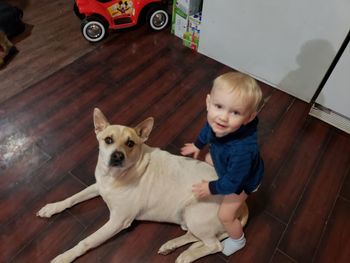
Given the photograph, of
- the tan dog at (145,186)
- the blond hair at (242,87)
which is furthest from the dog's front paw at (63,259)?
the blond hair at (242,87)

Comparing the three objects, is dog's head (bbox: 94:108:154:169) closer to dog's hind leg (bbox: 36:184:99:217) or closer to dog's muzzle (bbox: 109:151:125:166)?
dog's muzzle (bbox: 109:151:125:166)

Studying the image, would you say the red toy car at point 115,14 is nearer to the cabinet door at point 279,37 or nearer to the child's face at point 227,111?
the cabinet door at point 279,37

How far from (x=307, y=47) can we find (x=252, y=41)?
381 millimetres

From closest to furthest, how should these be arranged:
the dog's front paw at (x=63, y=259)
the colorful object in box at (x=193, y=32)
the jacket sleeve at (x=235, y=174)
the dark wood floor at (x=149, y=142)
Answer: the jacket sleeve at (x=235, y=174) → the dog's front paw at (x=63, y=259) → the dark wood floor at (x=149, y=142) → the colorful object in box at (x=193, y=32)

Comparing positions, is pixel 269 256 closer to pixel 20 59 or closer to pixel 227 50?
pixel 227 50

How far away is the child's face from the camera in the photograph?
984 millimetres

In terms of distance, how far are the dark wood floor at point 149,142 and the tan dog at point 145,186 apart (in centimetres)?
17

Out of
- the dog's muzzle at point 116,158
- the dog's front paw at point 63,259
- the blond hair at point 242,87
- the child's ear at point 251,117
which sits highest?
the blond hair at point 242,87

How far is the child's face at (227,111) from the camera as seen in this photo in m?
0.98

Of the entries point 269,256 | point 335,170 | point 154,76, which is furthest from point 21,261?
point 335,170

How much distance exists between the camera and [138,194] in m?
1.29

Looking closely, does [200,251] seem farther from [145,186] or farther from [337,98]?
[337,98]

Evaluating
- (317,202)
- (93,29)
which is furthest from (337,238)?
(93,29)

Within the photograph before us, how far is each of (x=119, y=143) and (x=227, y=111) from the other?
456mm
